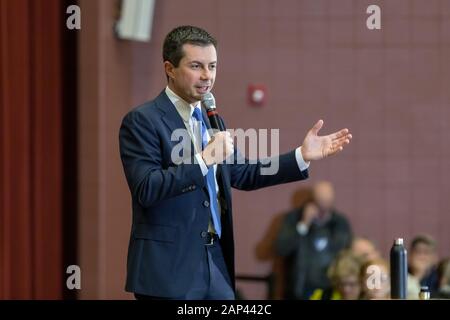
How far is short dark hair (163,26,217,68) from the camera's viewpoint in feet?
9.68

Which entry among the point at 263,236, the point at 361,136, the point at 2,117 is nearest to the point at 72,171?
the point at 2,117

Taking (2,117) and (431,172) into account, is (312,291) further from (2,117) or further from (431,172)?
(2,117)

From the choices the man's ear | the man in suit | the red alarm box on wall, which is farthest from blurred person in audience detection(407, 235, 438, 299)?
the man's ear

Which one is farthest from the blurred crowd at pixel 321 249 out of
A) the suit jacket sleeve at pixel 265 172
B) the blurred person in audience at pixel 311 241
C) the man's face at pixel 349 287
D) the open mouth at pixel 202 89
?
the open mouth at pixel 202 89

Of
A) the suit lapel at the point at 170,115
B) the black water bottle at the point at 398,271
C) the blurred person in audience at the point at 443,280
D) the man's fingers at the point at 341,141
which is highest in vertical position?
the suit lapel at the point at 170,115

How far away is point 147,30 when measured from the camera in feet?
20.0

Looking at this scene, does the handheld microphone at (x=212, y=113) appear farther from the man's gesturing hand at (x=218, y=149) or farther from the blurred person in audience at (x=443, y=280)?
the blurred person in audience at (x=443, y=280)

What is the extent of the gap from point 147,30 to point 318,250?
148cm

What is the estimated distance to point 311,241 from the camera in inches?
233

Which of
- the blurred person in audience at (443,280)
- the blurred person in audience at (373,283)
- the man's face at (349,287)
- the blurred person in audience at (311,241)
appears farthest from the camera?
the blurred person in audience at (311,241)

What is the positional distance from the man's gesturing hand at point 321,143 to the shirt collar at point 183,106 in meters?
0.32

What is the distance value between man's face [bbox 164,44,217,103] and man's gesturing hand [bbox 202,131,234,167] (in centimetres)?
16

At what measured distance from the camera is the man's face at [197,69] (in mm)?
2930

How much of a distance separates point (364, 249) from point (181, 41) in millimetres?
2963
